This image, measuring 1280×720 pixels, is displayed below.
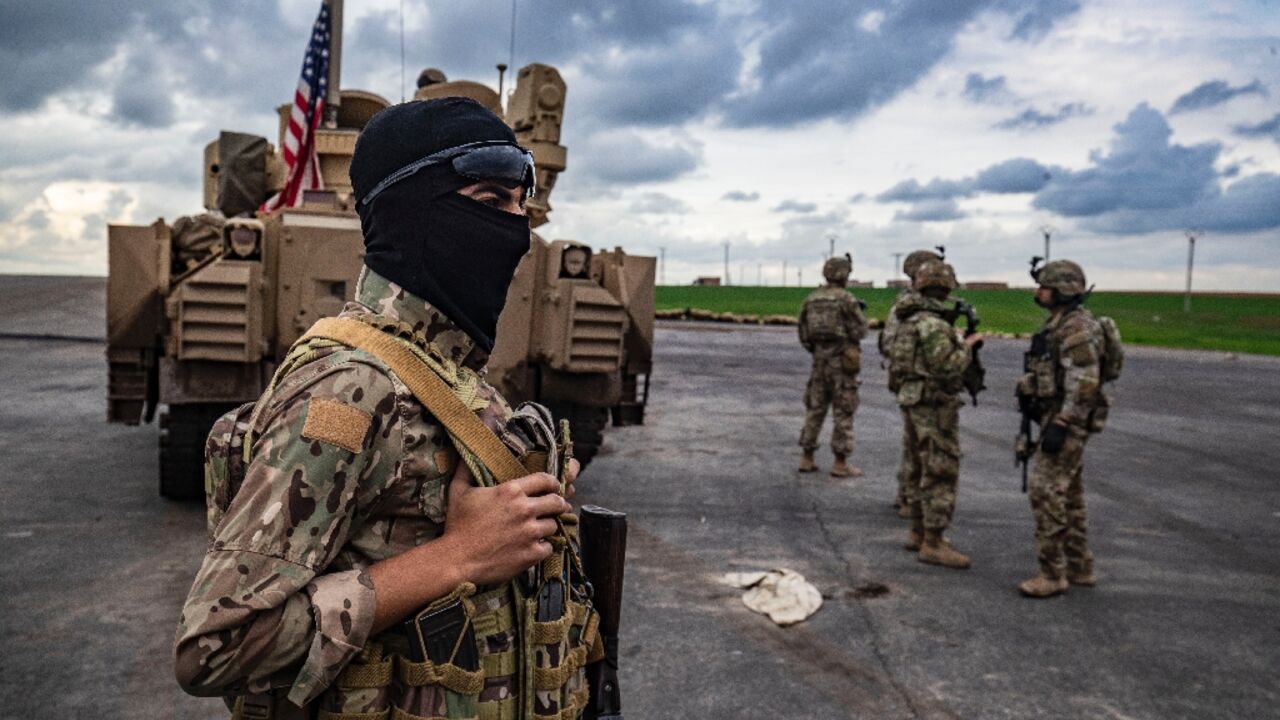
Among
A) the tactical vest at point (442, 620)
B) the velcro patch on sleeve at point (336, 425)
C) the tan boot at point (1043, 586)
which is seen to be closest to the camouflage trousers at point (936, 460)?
the tan boot at point (1043, 586)

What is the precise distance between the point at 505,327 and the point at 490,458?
18.5 feet

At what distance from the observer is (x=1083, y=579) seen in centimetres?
583

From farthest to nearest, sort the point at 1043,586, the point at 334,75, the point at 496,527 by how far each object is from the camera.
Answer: the point at 334,75
the point at 1043,586
the point at 496,527

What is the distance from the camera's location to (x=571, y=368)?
7117 mm

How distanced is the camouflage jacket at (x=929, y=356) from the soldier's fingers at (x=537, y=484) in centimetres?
511

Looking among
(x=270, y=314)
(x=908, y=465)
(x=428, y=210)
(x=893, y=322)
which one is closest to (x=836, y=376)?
(x=893, y=322)

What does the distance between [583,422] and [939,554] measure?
2934mm

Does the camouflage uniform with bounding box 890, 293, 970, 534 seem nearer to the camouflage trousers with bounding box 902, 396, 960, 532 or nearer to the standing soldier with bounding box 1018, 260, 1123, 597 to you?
the camouflage trousers with bounding box 902, 396, 960, 532

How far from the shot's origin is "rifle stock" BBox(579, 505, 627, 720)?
75.6 inches

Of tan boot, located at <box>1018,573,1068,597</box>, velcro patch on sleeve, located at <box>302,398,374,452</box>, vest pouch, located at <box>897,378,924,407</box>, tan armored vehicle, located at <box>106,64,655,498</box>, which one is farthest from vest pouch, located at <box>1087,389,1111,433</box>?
→ velcro patch on sleeve, located at <box>302,398,374,452</box>

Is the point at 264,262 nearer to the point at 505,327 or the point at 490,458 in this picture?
the point at 505,327

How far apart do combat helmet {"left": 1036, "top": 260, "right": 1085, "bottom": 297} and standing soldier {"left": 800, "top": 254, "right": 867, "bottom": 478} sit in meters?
3.05

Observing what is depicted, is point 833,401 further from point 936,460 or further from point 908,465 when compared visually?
point 936,460

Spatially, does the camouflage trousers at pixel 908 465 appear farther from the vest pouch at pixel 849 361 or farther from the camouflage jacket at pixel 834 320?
the camouflage jacket at pixel 834 320
